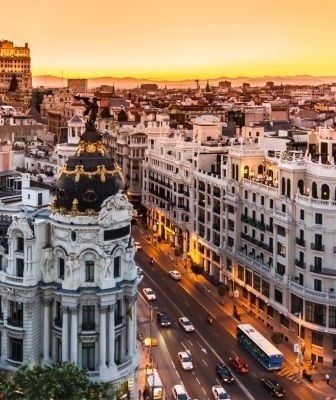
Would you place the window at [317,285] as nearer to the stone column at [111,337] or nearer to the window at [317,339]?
the window at [317,339]

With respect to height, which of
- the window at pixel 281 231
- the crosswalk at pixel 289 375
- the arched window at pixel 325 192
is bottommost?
the crosswalk at pixel 289 375

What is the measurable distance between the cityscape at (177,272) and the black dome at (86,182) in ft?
0.42

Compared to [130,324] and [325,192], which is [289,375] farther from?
[130,324]

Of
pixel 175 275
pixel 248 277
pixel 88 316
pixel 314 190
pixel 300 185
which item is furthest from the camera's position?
pixel 175 275

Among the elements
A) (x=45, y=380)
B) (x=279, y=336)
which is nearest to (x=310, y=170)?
(x=279, y=336)

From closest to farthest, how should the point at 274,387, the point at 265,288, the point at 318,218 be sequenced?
the point at 274,387 → the point at 318,218 → the point at 265,288

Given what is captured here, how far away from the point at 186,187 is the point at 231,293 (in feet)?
106

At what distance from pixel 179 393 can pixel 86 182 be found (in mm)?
26972

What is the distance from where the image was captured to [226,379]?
319 ft

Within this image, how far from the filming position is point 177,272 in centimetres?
14225

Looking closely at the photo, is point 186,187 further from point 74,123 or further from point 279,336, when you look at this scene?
point 279,336


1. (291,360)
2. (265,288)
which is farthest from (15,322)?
(265,288)

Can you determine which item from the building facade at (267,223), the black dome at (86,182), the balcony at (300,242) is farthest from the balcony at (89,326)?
the balcony at (300,242)

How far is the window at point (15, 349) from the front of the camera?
84.7 m
